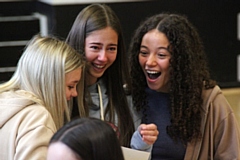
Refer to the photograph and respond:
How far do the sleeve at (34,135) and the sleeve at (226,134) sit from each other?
86 centimetres

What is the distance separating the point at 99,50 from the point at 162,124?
0.46 meters

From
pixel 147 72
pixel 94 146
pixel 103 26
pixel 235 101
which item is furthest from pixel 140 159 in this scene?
pixel 235 101

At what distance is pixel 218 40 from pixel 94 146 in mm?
5039

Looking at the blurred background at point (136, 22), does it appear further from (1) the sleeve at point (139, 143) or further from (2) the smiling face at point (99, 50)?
(1) the sleeve at point (139, 143)

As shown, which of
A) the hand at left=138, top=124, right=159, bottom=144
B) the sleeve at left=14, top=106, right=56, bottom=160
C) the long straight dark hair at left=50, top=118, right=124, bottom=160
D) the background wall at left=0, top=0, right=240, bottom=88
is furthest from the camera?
the background wall at left=0, top=0, right=240, bottom=88

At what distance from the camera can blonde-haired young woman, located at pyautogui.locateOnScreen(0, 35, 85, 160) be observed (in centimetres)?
190

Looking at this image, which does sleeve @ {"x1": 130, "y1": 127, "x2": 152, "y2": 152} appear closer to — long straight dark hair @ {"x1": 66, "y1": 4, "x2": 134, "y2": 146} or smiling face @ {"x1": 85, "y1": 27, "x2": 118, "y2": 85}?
long straight dark hair @ {"x1": 66, "y1": 4, "x2": 134, "y2": 146}

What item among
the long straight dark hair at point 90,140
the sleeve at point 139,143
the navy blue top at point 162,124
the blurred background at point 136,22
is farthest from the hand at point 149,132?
the blurred background at point 136,22

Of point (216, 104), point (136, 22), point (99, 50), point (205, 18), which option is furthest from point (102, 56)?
point (205, 18)

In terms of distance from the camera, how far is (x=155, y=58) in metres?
2.49

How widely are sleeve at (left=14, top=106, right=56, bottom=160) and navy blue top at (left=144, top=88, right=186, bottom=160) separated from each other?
0.72 metres

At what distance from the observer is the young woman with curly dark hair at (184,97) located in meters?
2.47

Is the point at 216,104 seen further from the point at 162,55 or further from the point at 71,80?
the point at 71,80

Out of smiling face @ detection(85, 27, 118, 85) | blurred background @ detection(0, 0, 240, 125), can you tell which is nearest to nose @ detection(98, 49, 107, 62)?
smiling face @ detection(85, 27, 118, 85)
